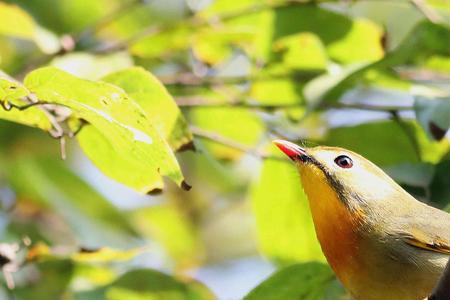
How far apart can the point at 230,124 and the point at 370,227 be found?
5.36 feet

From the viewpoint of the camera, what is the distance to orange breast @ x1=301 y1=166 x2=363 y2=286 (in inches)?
141

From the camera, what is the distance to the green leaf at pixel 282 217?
4500 millimetres

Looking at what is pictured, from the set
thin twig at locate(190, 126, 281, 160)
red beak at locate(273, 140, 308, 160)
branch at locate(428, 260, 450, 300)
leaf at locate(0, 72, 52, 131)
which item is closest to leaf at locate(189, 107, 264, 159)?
thin twig at locate(190, 126, 281, 160)

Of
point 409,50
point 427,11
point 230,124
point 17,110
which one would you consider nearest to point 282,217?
point 230,124

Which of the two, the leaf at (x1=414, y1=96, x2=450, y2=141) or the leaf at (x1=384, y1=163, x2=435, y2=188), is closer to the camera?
the leaf at (x1=414, y1=96, x2=450, y2=141)

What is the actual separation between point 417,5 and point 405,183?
0.80 metres

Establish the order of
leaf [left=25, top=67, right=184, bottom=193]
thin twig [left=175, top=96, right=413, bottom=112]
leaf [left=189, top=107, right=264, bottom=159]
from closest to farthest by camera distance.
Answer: leaf [left=25, top=67, right=184, bottom=193] < thin twig [left=175, top=96, right=413, bottom=112] < leaf [left=189, top=107, right=264, bottom=159]

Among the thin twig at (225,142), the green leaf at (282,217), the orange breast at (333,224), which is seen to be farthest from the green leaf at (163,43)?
the orange breast at (333,224)

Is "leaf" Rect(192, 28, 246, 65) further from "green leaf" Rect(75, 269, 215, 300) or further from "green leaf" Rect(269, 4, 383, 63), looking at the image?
"green leaf" Rect(75, 269, 215, 300)

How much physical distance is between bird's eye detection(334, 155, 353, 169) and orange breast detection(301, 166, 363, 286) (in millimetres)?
74

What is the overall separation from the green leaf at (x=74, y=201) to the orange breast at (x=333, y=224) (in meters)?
1.74

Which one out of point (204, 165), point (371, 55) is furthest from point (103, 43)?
point (371, 55)

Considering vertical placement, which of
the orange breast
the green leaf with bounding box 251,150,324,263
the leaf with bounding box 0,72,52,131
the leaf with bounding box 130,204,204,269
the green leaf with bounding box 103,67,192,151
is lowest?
the leaf with bounding box 130,204,204,269

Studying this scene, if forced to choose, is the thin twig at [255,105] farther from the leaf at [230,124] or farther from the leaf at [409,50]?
the leaf at [230,124]
